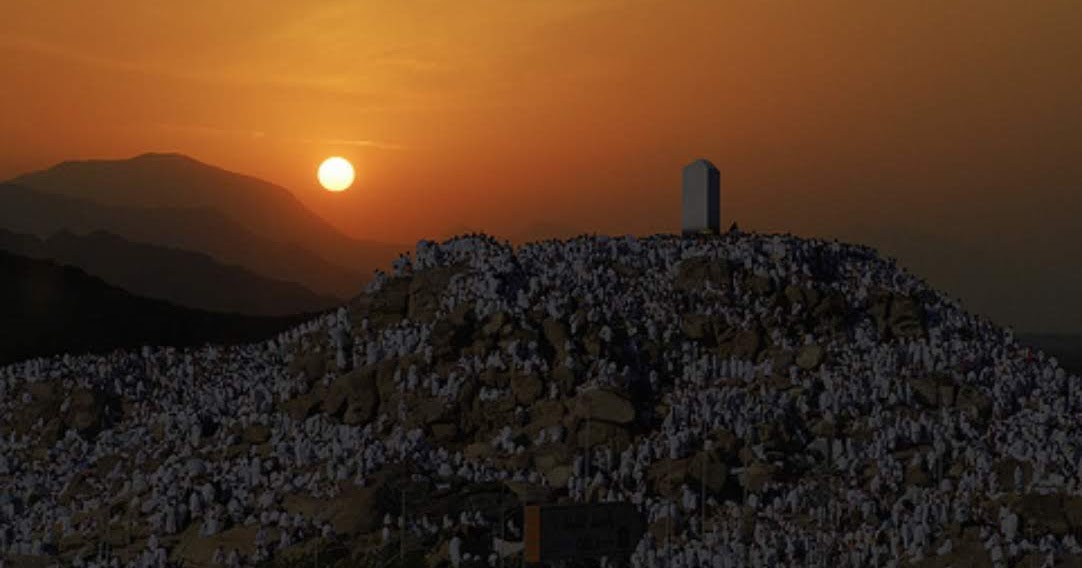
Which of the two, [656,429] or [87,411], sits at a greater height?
[656,429]

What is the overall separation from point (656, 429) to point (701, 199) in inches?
406

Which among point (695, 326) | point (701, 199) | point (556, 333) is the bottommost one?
point (556, 333)

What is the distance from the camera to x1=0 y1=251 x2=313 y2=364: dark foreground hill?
7812 cm

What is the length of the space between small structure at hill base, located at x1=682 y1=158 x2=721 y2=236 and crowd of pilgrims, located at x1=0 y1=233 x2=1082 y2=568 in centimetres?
114

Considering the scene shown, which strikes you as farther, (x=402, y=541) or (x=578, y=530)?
(x=402, y=541)

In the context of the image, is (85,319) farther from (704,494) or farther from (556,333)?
(704,494)

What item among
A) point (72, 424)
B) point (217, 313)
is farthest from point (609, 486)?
point (217, 313)

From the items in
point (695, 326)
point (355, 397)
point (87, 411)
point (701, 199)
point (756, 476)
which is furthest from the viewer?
point (701, 199)

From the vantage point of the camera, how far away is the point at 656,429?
28.7m

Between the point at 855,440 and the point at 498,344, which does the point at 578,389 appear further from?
the point at 855,440

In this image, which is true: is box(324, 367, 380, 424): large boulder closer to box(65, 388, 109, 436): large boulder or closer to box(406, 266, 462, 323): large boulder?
box(406, 266, 462, 323): large boulder

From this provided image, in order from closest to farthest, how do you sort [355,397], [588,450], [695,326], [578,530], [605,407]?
1. [578,530]
2. [588,450]
3. [605,407]
4. [355,397]
5. [695,326]

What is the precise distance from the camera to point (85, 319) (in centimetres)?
8381

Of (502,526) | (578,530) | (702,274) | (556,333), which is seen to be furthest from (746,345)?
(578,530)
